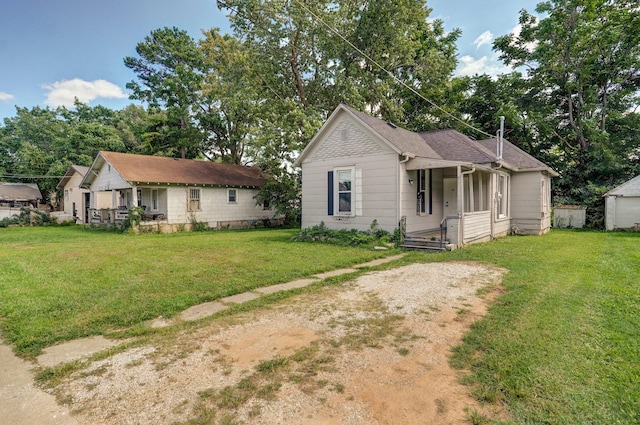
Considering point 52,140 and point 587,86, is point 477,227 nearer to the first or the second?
point 587,86

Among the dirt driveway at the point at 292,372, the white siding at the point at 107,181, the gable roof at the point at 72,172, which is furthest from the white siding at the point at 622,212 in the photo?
the gable roof at the point at 72,172

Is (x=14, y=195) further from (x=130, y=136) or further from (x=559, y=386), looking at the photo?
(x=559, y=386)

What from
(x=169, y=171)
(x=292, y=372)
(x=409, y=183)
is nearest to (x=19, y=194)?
(x=169, y=171)

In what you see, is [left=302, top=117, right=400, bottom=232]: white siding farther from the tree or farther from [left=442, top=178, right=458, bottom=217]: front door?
the tree

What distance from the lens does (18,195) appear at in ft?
92.2

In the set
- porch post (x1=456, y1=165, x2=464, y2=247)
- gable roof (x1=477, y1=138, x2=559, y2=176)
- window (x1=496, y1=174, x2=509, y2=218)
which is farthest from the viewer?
gable roof (x1=477, y1=138, x2=559, y2=176)

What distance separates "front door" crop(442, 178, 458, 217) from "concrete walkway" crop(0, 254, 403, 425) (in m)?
10.9

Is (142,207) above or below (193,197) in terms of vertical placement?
below

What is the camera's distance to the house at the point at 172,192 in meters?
18.0

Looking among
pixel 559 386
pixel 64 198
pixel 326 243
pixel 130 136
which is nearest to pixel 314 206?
pixel 326 243

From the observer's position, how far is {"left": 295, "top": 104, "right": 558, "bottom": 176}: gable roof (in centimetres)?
1112

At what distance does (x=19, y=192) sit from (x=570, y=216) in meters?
41.0

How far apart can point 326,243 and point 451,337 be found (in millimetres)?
8093

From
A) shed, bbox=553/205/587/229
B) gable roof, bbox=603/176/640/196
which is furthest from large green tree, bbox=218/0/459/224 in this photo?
gable roof, bbox=603/176/640/196
